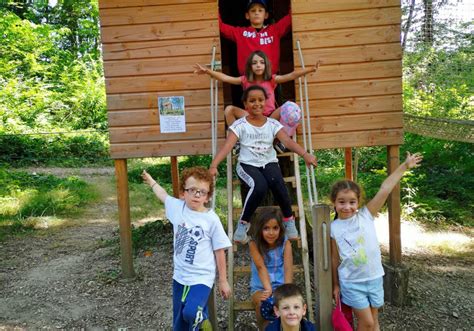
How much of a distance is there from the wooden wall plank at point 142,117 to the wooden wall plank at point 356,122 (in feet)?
4.19

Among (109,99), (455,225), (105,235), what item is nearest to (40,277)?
(105,235)

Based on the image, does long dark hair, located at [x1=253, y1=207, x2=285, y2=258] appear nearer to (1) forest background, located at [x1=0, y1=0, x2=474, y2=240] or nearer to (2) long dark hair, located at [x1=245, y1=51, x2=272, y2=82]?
(2) long dark hair, located at [x1=245, y1=51, x2=272, y2=82]

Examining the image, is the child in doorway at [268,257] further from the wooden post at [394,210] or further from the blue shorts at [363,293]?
the wooden post at [394,210]

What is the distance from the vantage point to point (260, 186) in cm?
371

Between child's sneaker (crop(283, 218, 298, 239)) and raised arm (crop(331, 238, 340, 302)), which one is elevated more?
child's sneaker (crop(283, 218, 298, 239))

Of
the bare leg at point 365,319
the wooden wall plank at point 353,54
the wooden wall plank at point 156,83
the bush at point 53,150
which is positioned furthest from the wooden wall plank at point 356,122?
the bush at point 53,150

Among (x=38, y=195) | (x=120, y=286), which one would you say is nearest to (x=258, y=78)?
(x=120, y=286)

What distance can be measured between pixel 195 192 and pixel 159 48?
2542mm

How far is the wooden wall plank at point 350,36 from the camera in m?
Answer: 4.74

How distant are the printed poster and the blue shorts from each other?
2691 mm

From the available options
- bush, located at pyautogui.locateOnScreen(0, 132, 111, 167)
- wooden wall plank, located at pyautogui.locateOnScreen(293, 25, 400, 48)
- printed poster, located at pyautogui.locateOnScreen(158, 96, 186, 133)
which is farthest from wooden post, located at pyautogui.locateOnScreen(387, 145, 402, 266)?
bush, located at pyautogui.locateOnScreen(0, 132, 111, 167)

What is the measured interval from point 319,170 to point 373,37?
8.02 metres

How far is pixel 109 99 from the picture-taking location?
4.94m

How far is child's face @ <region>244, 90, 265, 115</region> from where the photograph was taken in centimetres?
384
